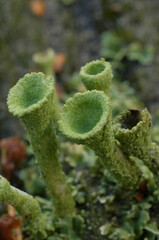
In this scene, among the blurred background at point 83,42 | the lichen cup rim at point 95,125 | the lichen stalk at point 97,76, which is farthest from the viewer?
the blurred background at point 83,42

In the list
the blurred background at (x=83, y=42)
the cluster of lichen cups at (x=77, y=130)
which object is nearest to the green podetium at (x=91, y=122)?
Answer: the cluster of lichen cups at (x=77, y=130)

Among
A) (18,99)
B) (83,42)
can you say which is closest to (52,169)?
(18,99)

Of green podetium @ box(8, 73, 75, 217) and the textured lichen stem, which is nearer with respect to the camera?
green podetium @ box(8, 73, 75, 217)

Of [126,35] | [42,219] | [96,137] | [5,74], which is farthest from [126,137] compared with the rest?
[126,35]

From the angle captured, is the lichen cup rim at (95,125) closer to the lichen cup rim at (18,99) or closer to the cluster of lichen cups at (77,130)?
the cluster of lichen cups at (77,130)

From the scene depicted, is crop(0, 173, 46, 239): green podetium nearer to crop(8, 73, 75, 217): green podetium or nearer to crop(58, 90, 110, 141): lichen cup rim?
crop(8, 73, 75, 217): green podetium

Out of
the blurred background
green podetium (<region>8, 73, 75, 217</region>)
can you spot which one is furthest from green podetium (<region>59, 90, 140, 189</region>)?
the blurred background

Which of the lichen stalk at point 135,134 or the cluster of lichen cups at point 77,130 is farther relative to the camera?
the lichen stalk at point 135,134
